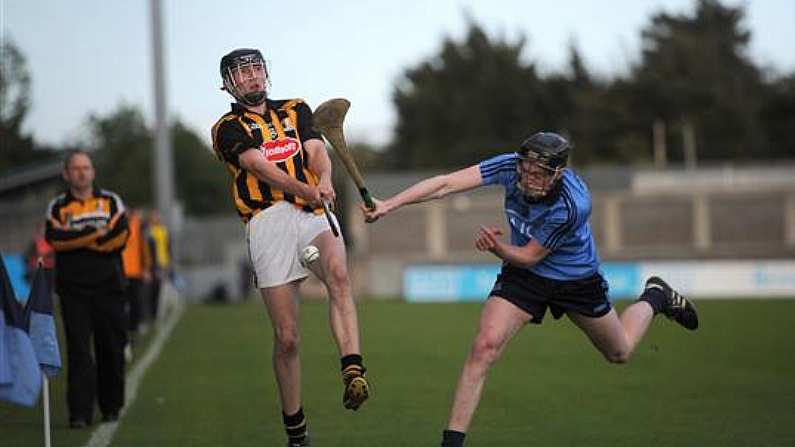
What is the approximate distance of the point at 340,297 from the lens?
9031 millimetres

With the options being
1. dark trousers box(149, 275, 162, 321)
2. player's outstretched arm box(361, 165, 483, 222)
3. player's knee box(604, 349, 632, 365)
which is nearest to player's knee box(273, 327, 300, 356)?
player's outstretched arm box(361, 165, 483, 222)

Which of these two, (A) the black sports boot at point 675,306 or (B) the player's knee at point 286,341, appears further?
(A) the black sports boot at point 675,306

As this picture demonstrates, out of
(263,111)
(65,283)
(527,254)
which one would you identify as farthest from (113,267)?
(527,254)

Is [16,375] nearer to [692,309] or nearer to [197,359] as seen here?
[692,309]

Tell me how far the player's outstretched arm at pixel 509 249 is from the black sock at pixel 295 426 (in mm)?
1852

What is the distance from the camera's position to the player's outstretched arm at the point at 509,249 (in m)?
8.46

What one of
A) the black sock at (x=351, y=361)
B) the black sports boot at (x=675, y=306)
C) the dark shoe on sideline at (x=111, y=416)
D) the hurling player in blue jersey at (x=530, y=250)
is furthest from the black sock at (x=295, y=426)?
the dark shoe on sideline at (x=111, y=416)

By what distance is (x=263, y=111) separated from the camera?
9234mm

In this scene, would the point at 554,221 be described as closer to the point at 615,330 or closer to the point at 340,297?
the point at 615,330

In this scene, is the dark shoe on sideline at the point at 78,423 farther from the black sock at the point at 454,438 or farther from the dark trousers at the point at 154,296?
the dark trousers at the point at 154,296

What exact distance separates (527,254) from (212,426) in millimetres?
3790

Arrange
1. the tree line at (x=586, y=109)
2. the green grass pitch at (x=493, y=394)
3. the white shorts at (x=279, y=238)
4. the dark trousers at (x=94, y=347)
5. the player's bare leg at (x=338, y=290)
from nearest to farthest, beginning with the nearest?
the player's bare leg at (x=338, y=290) < the white shorts at (x=279, y=238) < the green grass pitch at (x=493, y=394) < the dark trousers at (x=94, y=347) < the tree line at (x=586, y=109)

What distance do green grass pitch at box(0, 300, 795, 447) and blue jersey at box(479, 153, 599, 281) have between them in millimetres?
1516

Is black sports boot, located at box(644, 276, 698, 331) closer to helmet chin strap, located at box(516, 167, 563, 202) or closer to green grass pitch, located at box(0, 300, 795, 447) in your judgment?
green grass pitch, located at box(0, 300, 795, 447)
